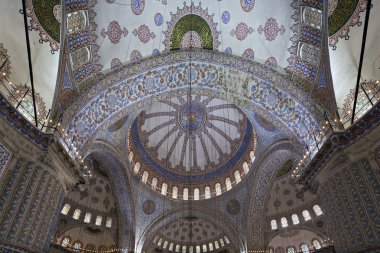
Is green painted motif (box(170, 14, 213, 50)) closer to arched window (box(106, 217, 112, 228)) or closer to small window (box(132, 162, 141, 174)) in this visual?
small window (box(132, 162, 141, 174))

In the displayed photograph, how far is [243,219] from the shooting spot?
47.9 feet

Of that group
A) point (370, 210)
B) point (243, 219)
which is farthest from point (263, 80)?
point (243, 219)

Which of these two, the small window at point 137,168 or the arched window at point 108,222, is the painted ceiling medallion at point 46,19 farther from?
the arched window at point 108,222

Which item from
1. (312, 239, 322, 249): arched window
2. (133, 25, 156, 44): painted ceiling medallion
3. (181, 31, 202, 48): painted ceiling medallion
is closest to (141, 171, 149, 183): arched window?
(181, 31, 202, 48): painted ceiling medallion

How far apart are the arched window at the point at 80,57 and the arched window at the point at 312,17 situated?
258 inches

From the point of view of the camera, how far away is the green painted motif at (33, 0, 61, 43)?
7422 millimetres

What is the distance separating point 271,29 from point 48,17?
651 centimetres

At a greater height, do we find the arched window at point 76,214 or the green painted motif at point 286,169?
the green painted motif at point 286,169

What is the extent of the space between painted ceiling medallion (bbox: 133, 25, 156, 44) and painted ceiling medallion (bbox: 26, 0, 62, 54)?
94.5 inches

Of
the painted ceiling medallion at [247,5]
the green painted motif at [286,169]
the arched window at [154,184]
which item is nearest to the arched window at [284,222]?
the green painted motif at [286,169]

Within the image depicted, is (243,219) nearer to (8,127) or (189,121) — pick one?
(189,121)

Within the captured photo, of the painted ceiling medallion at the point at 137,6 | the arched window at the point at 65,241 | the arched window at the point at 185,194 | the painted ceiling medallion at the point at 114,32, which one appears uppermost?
the painted ceiling medallion at the point at 137,6

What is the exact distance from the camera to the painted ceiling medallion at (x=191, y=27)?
9.60 m

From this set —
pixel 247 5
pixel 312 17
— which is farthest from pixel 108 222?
pixel 312 17
